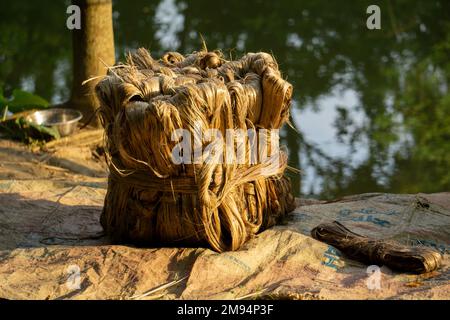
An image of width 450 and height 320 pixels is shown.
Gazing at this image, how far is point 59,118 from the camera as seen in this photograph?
21.7 ft

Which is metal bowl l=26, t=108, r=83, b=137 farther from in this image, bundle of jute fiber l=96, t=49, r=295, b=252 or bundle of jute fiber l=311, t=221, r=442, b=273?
bundle of jute fiber l=311, t=221, r=442, b=273

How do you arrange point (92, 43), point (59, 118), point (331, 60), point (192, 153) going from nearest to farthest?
point (192, 153) → point (92, 43) → point (59, 118) → point (331, 60)

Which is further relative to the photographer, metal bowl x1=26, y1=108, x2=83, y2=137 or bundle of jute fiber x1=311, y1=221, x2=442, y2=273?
metal bowl x1=26, y1=108, x2=83, y2=137

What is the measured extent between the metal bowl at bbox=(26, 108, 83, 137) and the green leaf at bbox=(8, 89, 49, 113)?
0.08 meters

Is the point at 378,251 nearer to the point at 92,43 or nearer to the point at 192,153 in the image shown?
the point at 192,153

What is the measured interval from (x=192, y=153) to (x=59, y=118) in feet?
10.5

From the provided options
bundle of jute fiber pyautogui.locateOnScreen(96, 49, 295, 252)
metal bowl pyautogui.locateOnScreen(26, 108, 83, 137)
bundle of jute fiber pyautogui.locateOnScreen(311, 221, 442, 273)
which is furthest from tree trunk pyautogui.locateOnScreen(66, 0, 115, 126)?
bundle of jute fiber pyautogui.locateOnScreen(311, 221, 442, 273)

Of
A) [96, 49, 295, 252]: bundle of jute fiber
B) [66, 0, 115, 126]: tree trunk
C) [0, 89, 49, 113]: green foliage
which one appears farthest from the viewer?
[0, 89, 49, 113]: green foliage

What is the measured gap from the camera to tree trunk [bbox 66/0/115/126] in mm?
6379

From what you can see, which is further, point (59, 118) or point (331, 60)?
point (331, 60)

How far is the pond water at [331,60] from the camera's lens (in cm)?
699

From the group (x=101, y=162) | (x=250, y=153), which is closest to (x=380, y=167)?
(x=101, y=162)

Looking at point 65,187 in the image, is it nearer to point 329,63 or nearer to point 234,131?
point 234,131

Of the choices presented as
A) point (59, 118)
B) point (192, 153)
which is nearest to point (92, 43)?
point (59, 118)
